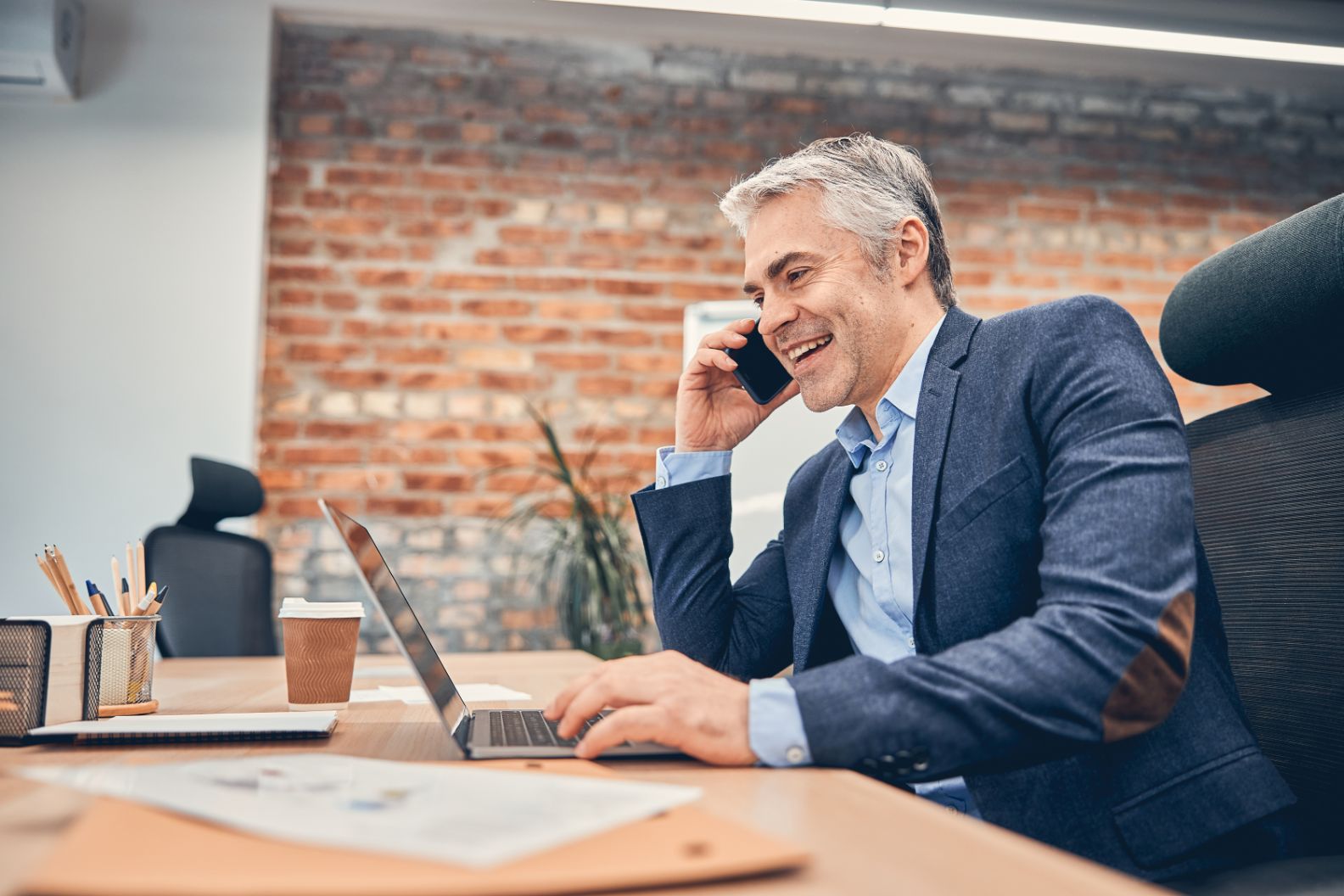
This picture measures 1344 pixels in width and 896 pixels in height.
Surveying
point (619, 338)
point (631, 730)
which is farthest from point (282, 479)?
point (631, 730)

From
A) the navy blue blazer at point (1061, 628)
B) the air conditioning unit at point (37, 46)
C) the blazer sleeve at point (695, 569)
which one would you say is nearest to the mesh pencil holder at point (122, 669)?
the blazer sleeve at point (695, 569)

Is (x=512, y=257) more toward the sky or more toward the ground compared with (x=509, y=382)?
more toward the sky

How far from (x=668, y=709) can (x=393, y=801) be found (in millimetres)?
291

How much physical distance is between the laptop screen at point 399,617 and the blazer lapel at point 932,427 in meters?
0.55

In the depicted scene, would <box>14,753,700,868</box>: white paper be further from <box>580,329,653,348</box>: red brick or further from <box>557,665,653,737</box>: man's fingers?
<box>580,329,653,348</box>: red brick

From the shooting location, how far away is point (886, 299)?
4.77 ft

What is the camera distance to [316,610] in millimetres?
1265

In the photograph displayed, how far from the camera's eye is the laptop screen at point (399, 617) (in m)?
0.86

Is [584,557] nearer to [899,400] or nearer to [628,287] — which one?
[628,287]

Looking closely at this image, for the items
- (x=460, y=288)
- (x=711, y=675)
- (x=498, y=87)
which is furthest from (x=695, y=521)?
(x=498, y=87)

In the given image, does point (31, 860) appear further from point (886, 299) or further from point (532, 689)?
point (886, 299)

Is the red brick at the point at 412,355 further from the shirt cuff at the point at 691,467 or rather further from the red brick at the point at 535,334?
the shirt cuff at the point at 691,467

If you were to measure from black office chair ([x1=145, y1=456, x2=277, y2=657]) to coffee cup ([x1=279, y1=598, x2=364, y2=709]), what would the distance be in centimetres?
121

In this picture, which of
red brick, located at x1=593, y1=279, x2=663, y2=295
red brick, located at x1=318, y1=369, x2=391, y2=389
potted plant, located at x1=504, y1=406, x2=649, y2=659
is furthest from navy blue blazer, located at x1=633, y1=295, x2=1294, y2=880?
red brick, located at x1=318, y1=369, x2=391, y2=389
